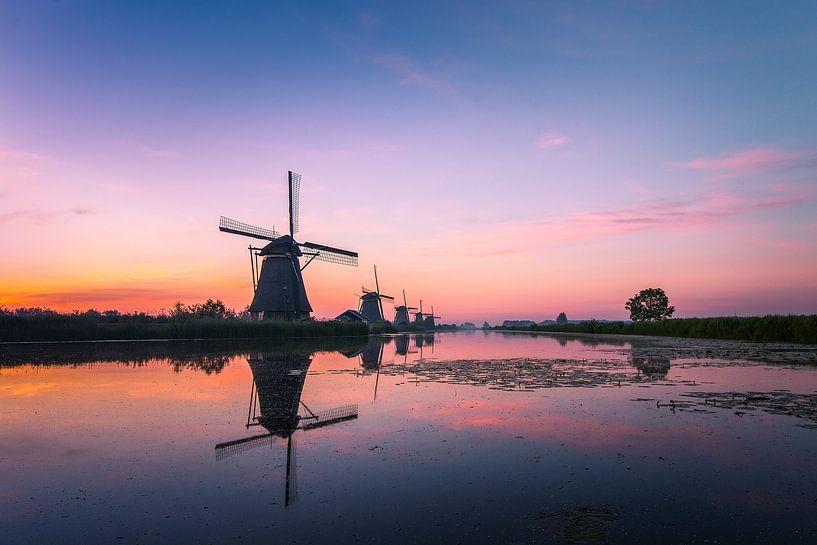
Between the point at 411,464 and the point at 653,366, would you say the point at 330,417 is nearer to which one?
the point at 411,464

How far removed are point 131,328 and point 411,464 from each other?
124 feet

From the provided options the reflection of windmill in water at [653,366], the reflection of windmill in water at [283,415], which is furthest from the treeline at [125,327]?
the reflection of windmill in water at [653,366]

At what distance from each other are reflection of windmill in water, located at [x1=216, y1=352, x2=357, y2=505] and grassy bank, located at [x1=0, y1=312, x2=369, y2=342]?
26261 mm

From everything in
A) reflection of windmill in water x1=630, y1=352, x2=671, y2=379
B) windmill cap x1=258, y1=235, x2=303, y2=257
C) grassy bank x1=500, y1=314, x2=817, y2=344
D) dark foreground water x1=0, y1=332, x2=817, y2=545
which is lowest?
dark foreground water x1=0, y1=332, x2=817, y2=545

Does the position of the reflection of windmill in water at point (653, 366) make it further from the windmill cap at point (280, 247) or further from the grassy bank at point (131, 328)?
the windmill cap at point (280, 247)

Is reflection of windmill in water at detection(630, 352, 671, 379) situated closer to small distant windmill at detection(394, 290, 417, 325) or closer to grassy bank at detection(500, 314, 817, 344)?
grassy bank at detection(500, 314, 817, 344)

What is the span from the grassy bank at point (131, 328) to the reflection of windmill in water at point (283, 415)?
1034 inches

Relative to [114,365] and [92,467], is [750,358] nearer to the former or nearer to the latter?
[92,467]

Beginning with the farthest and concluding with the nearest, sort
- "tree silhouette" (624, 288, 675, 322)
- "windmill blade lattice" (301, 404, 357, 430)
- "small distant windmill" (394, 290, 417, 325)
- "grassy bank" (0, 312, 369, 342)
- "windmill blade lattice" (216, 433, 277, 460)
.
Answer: "small distant windmill" (394, 290, 417, 325) → "tree silhouette" (624, 288, 675, 322) → "grassy bank" (0, 312, 369, 342) → "windmill blade lattice" (301, 404, 357, 430) → "windmill blade lattice" (216, 433, 277, 460)

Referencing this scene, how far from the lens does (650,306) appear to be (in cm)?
8506

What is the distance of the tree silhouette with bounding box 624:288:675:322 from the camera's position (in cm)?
8388

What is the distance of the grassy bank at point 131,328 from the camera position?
3475cm

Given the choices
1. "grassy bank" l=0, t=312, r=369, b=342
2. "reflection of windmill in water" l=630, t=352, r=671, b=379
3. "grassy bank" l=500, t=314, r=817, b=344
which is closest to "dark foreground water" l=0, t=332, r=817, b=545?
"reflection of windmill in water" l=630, t=352, r=671, b=379

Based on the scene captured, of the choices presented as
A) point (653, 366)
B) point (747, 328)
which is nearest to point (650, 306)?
point (747, 328)
